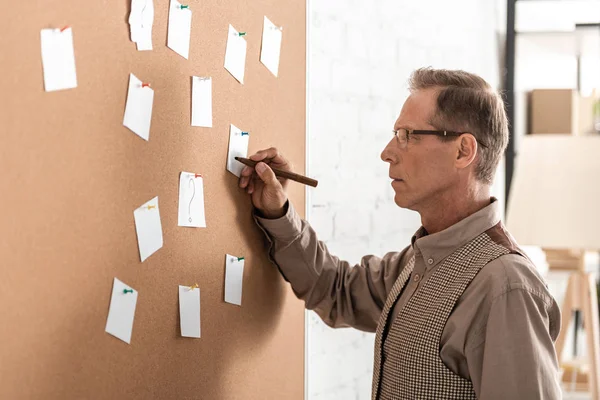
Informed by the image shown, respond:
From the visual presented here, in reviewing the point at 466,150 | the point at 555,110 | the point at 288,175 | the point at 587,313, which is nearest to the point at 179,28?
Result: the point at 288,175

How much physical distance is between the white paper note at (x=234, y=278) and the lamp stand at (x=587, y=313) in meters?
1.61

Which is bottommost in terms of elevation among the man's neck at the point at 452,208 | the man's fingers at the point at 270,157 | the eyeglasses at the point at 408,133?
the man's neck at the point at 452,208

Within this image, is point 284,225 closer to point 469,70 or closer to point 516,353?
point 516,353

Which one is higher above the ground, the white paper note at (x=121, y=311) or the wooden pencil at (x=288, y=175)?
the wooden pencil at (x=288, y=175)

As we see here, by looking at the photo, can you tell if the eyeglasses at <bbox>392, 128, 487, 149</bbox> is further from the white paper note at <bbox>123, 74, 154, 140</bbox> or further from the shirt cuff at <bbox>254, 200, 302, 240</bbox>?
the white paper note at <bbox>123, 74, 154, 140</bbox>

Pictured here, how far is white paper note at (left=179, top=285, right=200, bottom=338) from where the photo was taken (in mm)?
1513

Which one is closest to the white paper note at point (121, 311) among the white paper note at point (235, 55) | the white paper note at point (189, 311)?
the white paper note at point (189, 311)

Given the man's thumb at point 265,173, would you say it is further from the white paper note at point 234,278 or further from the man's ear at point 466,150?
the man's ear at point 466,150

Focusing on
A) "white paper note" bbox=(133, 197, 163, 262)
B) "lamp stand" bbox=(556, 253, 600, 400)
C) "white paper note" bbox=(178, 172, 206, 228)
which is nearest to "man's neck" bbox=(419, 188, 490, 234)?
"white paper note" bbox=(178, 172, 206, 228)

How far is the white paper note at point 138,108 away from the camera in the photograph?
136 cm

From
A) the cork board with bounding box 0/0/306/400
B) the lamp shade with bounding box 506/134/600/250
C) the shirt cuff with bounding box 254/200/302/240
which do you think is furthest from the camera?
the lamp shade with bounding box 506/134/600/250

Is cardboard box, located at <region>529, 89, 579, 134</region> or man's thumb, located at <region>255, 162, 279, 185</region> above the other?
cardboard box, located at <region>529, 89, 579, 134</region>

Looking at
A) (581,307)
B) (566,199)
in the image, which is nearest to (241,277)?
(566,199)

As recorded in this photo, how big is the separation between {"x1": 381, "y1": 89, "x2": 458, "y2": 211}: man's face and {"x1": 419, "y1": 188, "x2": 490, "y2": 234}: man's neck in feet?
0.05
